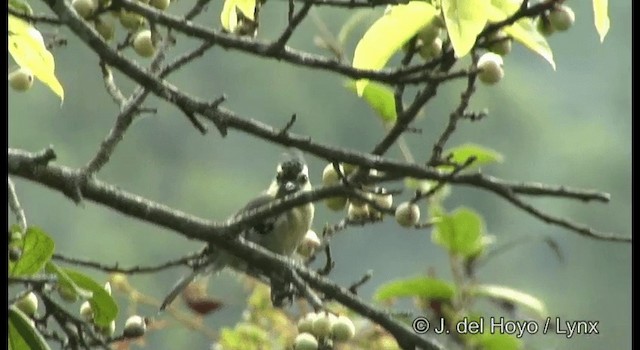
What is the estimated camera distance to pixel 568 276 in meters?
3.61

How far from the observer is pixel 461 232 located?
4.27ft

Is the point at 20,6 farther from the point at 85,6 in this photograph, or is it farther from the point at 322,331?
the point at 322,331

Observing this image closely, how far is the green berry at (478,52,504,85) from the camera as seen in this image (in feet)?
3.06

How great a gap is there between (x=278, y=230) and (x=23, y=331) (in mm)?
943

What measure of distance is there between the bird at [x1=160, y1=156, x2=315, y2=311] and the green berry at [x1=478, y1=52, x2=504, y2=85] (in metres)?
0.33

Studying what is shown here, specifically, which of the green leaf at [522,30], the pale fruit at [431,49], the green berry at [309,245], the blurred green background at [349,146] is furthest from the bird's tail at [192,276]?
the blurred green background at [349,146]

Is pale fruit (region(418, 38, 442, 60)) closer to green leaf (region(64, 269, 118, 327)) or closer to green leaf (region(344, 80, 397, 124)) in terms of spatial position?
green leaf (region(344, 80, 397, 124))

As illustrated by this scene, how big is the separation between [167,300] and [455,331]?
363 millimetres

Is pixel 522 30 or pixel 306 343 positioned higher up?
pixel 522 30

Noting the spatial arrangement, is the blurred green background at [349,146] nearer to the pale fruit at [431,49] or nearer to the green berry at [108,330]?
the green berry at [108,330]

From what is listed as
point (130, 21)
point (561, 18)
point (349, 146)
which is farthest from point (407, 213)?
point (349, 146)

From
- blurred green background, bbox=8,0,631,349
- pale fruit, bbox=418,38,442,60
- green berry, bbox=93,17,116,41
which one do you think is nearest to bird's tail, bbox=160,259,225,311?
green berry, bbox=93,17,116,41

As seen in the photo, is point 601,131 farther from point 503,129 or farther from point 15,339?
point 15,339

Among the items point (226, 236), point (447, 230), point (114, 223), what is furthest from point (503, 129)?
point (226, 236)
